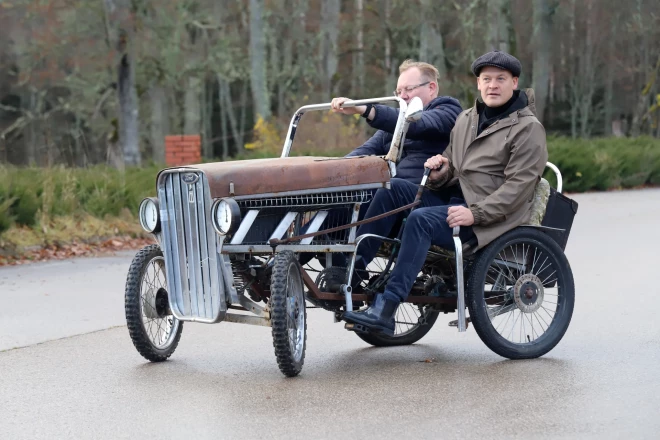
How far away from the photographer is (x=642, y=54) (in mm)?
64375

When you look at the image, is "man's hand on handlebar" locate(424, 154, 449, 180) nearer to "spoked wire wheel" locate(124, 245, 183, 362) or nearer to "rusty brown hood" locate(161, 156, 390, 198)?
"rusty brown hood" locate(161, 156, 390, 198)

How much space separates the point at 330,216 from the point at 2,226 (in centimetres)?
835

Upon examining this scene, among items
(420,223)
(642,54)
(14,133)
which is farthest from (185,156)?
(642,54)

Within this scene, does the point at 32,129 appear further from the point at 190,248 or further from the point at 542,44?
the point at 190,248

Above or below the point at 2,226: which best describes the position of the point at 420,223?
above

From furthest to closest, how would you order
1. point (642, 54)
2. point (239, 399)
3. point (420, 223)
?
1. point (642, 54)
2. point (420, 223)
3. point (239, 399)

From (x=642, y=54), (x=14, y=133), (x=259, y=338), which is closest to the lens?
(x=259, y=338)

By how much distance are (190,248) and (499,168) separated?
1932 millimetres

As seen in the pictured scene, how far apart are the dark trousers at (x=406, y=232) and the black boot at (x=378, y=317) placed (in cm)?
5

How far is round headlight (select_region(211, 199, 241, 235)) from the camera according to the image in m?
6.65

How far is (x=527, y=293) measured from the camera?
7.48 m

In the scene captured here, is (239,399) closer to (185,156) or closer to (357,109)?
(357,109)

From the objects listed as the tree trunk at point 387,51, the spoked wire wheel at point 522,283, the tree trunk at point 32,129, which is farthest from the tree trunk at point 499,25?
the spoked wire wheel at point 522,283

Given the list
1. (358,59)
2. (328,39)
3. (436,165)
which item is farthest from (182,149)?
(358,59)
